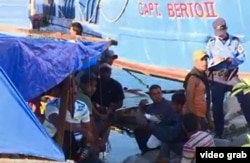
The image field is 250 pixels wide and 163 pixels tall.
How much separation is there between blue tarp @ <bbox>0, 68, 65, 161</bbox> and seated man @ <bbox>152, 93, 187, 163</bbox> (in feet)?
6.40

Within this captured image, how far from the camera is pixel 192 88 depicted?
785cm

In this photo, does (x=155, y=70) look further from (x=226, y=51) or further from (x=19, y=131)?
(x=19, y=131)

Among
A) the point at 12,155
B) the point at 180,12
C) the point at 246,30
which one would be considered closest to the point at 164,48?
Answer: the point at 180,12

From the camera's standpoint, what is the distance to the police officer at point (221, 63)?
757 centimetres

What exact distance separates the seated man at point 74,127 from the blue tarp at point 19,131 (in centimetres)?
157

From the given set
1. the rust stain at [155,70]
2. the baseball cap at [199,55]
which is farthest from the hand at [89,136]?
the baseball cap at [199,55]

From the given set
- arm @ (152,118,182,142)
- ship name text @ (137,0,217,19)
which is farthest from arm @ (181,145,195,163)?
ship name text @ (137,0,217,19)

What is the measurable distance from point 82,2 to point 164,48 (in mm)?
1237

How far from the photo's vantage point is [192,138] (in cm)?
785

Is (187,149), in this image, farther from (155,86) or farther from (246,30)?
(246,30)

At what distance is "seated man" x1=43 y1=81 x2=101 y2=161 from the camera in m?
8.02

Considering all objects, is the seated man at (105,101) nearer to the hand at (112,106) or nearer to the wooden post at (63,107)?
the hand at (112,106)

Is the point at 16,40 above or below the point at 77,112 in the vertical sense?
above
